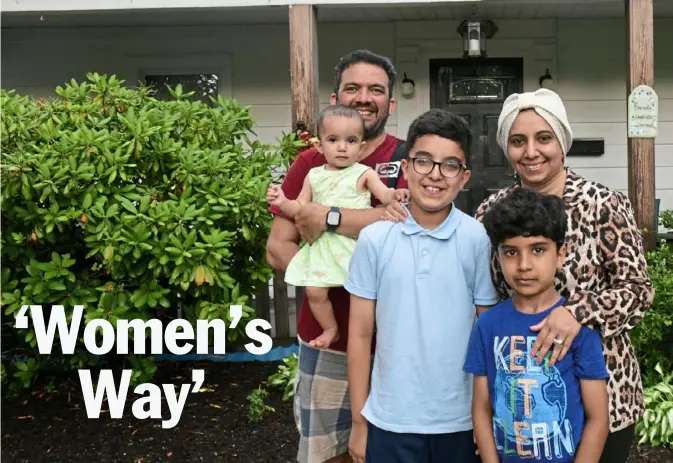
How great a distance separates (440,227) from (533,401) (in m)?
0.54

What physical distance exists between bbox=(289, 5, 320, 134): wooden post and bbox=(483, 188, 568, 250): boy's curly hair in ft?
11.5

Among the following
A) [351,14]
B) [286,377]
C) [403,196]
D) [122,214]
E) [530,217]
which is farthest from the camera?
[351,14]

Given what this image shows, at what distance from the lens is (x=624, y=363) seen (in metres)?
1.86

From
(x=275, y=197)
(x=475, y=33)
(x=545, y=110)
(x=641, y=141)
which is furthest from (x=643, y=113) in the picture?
(x=275, y=197)

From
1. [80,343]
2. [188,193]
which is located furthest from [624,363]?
[80,343]

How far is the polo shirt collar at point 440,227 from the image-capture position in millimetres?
1944

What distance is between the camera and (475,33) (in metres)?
6.81

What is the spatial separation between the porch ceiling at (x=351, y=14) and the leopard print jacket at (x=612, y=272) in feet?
16.6

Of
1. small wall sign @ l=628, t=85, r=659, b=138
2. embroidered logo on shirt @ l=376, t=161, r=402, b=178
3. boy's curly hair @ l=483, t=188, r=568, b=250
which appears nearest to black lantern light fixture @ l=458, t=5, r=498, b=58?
small wall sign @ l=628, t=85, r=659, b=138

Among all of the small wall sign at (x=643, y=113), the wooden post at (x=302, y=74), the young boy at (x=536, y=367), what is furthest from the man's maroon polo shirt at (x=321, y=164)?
the small wall sign at (x=643, y=113)

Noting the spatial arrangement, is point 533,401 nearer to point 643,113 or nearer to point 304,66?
point 304,66

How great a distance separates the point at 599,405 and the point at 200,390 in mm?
3554

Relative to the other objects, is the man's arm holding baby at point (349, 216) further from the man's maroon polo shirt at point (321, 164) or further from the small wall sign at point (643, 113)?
the small wall sign at point (643, 113)

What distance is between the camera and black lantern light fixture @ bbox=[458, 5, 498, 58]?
22.3 feet
